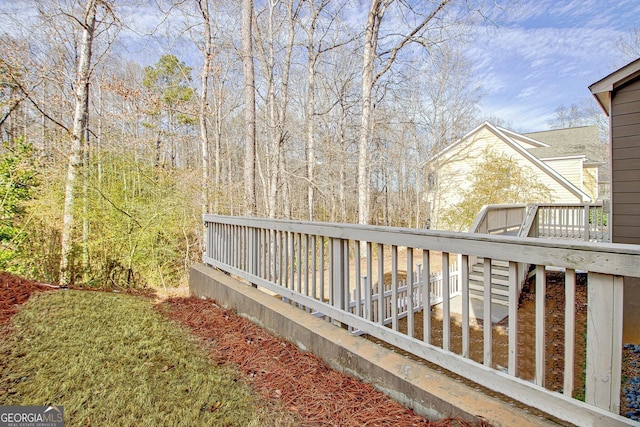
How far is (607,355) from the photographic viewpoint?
1222mm

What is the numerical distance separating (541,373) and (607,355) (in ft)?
0.99

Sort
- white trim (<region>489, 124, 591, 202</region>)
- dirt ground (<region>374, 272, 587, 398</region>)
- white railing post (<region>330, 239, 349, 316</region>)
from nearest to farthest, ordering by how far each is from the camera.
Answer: white railing post (<region>330, 239, 349, 316</region>), dirt ground (<region>374, 272, 587, 398</region>), white trim (<region>489, 124, 591, 202</region>)

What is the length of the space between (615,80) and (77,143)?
9.00 metres

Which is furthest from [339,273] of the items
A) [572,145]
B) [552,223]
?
[572,145]

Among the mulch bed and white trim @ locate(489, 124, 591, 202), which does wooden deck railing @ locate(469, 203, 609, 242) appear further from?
the mulch bed

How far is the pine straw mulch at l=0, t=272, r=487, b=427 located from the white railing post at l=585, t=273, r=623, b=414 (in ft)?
1.77

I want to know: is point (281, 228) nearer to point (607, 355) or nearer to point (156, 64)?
point (607, 355)

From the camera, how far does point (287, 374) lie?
7.39 ft

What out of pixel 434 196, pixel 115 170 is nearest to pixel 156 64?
pixel 115 170

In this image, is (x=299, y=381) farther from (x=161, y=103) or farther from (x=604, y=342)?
(x=161, y=103)

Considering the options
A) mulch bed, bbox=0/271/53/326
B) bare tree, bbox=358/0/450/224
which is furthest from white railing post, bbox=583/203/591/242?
mulch bed, bbox=0/271/53/326

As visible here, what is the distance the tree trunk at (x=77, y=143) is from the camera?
5.55 m

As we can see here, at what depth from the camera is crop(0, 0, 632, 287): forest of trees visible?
5.69 meters

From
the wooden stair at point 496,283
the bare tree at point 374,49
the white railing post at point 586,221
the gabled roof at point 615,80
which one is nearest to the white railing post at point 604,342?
the gabled roof at point 615,80
